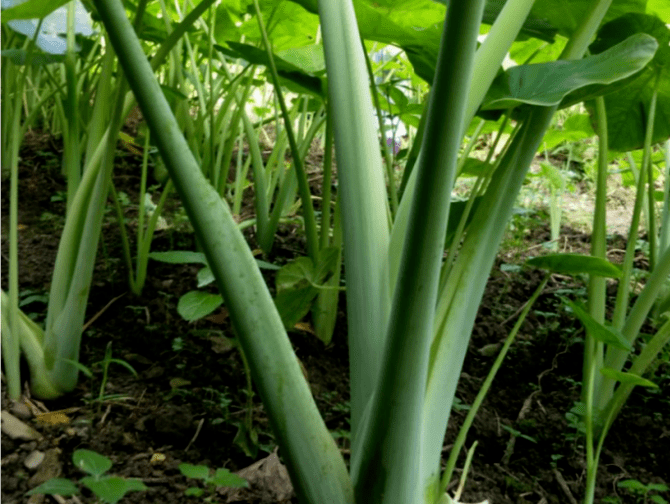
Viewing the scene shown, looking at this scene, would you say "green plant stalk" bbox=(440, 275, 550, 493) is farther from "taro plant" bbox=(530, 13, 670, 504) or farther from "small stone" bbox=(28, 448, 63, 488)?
"small stone" bbox=(28, 448, 63, 488)

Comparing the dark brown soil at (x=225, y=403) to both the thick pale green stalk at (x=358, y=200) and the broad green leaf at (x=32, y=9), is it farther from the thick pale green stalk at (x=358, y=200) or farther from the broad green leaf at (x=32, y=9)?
the broad green leaf at (x=32, y=9)

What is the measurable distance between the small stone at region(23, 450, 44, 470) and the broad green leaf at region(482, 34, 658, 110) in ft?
2.18

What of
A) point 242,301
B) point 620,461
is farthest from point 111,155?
point 620,461

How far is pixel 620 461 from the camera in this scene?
976 millimetres

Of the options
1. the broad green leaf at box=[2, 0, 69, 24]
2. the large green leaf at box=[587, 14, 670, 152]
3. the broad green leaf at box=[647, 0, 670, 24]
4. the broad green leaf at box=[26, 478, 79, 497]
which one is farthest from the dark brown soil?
the broad green leaf at box=[647, 0, 670, 24]

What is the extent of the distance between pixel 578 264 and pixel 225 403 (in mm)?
519

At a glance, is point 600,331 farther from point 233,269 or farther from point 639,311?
point 233,269

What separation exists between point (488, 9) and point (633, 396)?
0.73 m

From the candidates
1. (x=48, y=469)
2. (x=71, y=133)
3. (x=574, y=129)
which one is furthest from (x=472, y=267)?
(x=574, y=129)

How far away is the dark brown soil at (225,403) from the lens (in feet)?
2.73

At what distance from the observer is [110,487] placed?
22.4 inches

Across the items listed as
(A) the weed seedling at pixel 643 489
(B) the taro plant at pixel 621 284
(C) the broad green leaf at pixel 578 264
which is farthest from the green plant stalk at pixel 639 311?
(C) the broad green leaf at pixel 578 264

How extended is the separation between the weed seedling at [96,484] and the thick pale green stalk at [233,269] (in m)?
0.16

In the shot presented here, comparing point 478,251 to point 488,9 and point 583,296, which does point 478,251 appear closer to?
point 488,9
